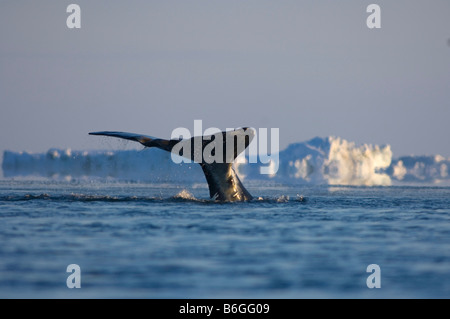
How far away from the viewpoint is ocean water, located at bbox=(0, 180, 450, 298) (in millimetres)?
10039

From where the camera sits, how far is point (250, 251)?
13.1m

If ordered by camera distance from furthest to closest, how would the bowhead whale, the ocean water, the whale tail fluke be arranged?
1. the whale tail fluke
2. the bowhead whale
3. the ocean water

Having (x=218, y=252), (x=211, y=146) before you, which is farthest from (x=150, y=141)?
(x=218, y=252)

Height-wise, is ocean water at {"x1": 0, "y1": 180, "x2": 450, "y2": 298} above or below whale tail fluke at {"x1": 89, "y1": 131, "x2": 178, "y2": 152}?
below

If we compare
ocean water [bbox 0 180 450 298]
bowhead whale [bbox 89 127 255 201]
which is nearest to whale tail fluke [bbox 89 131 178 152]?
bowhead whale [bbox 89 127 255 201]

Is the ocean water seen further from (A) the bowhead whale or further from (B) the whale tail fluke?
(B) the whale tail fluke

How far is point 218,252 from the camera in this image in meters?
12.9

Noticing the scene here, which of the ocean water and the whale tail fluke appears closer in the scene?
the ocean water

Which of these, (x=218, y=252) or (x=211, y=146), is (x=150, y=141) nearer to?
(x=211, y=146)

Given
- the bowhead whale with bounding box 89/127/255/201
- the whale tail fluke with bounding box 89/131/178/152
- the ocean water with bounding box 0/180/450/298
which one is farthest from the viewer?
the whale tail fluke with bounding box 89/131/178/152

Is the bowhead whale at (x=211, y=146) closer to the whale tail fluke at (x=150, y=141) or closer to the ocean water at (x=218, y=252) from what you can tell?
the whale tail fluke at (x=150, y=141)

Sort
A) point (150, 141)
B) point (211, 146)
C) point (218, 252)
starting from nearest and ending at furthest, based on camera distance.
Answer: point (218, 252) < point (150, 141) < point (211, 146)

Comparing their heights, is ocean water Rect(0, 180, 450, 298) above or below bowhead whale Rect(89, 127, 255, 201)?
below

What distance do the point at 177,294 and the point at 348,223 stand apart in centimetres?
946
